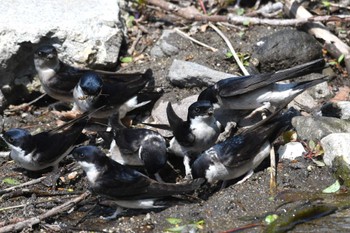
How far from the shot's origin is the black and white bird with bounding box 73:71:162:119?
8.72 meters

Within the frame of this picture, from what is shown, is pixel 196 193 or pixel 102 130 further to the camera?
pixel 102 130

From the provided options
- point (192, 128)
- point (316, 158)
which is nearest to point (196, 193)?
point (192, 128)

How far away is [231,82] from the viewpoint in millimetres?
8547

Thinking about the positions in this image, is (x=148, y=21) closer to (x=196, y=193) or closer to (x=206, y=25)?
(x=206, y=25)

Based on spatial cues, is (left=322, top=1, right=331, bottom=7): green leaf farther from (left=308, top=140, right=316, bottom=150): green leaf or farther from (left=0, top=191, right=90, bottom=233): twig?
(left=0, top=191, right=90, bottom=233): twig

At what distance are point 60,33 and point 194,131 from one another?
2566 mm

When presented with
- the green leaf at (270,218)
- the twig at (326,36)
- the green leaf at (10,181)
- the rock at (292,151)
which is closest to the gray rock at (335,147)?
the rock at (292,151)

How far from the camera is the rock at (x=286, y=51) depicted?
9555mm

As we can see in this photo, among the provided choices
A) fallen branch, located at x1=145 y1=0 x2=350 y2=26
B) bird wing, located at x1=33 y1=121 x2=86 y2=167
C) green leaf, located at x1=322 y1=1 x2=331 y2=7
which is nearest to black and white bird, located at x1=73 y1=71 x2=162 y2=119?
bird wing, located at x1=33 y1=121 x2=86 y2=167

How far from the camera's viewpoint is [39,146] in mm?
8180

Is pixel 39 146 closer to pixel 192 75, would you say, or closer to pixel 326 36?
pixel 192 75

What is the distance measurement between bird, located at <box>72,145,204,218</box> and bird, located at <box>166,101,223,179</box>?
783mm

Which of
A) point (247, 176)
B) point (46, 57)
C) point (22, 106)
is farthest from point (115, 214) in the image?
point (22, 106)

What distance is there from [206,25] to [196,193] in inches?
135
